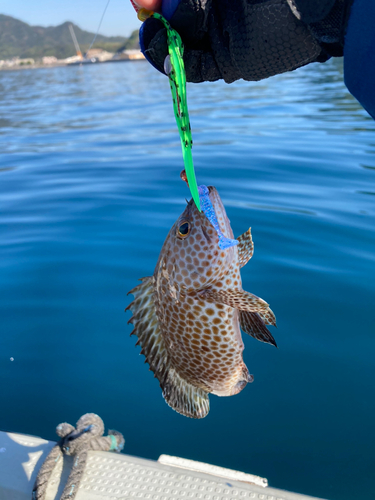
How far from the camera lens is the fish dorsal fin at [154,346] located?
2.63 m

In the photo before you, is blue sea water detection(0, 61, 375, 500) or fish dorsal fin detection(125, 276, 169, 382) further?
blue sea water detection(0, 61, 375, 500)

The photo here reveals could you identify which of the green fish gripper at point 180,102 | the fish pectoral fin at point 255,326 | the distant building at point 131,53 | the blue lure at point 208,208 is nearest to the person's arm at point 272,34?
the green fish gripper at point 180,102

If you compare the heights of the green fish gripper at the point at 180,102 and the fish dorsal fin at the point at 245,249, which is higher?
the green fish gripper at the point at 180,102

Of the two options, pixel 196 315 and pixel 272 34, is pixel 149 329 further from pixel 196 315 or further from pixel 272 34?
pixel 272 34

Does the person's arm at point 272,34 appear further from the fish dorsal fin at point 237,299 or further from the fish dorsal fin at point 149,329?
the fish dorsal fin at point 149,329

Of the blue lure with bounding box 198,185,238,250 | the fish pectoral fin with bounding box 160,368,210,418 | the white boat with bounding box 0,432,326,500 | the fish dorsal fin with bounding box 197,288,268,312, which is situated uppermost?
the blue lure with bounding box 198,185,238,250

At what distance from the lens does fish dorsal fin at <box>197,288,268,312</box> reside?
7.16ft

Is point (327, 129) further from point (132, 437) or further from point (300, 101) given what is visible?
point (132, 437)

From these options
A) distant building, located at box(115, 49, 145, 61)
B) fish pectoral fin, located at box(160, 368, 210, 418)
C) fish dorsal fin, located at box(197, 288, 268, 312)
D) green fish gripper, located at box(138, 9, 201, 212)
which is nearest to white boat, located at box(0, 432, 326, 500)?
fish pectoral fin, located at box(160, 368, 210, 418)

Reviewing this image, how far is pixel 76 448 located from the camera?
2982mm

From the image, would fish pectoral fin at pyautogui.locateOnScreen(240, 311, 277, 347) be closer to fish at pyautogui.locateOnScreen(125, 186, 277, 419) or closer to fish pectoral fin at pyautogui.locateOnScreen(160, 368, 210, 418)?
fish at pyautogui.locateOnScreen(125, 186, 277, 419)

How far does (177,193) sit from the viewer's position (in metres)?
8.85

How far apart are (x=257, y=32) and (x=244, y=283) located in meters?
4.02

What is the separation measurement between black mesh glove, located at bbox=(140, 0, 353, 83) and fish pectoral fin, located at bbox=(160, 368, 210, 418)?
1750 millimetres
